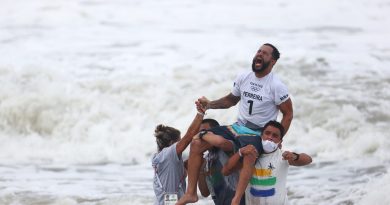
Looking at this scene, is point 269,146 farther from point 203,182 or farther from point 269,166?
point 203,182

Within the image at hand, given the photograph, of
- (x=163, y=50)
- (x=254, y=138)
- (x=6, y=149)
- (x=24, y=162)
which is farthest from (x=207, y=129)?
(x=163, y=50)

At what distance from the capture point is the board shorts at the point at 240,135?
746 cm

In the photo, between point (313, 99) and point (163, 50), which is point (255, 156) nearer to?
point (313, 99)

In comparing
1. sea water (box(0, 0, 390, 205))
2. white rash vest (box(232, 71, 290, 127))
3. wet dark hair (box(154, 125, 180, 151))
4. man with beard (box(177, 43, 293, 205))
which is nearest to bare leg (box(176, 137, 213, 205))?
man with beard (box(177, 43, 293, 205))

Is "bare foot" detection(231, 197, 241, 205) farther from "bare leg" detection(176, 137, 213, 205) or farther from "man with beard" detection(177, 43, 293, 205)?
"bare leg" detection(176, 137, 213, 205)

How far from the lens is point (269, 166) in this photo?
24.5ft

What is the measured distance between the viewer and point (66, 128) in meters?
16.4

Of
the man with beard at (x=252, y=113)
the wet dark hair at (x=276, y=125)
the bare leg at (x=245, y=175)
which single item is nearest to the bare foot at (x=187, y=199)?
the man with beard at (x=252, y=113)

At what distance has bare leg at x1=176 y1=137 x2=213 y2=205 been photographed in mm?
7539

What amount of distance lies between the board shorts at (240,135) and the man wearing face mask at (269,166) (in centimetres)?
6

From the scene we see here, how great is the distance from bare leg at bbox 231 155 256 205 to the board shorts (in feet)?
0.37

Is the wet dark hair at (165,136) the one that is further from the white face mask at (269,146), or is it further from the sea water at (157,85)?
the sea water at (157,85)

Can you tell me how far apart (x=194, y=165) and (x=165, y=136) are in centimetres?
44

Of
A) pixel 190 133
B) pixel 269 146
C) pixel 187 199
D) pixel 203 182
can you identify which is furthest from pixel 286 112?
pixel 187 199
